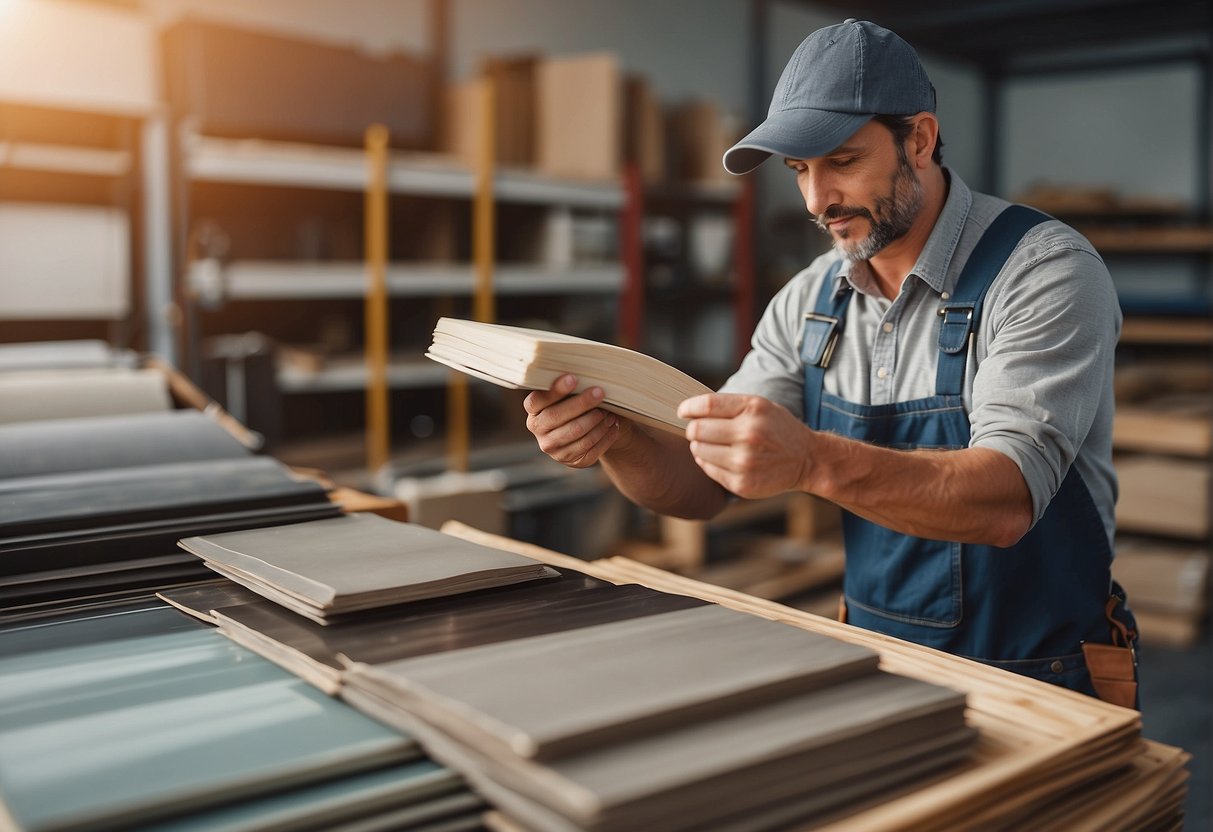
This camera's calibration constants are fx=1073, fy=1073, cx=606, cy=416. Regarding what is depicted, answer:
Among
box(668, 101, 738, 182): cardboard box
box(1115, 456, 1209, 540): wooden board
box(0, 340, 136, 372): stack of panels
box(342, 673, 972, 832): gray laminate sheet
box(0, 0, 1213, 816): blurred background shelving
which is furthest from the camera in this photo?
box(668, 101, 738, 182): cardboard box

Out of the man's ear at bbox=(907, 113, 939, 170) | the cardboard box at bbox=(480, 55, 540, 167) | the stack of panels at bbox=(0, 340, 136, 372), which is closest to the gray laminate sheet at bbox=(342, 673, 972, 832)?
the man's ear at bbox=(907, 113, 939, 170)

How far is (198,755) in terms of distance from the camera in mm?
854

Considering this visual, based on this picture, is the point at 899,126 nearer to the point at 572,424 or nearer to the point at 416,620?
the point at 572,424

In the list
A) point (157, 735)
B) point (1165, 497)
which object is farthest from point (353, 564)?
point (1165, 497)

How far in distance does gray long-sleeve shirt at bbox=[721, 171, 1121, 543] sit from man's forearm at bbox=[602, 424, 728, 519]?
0.69 ft

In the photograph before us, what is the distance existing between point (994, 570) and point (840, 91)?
764 mm

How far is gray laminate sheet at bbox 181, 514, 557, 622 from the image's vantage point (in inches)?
45.0

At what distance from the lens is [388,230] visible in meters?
5.33

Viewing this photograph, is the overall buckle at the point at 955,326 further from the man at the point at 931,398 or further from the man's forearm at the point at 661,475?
the man's forearm at the point at 661,475

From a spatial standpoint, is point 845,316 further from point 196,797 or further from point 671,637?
point 196,797

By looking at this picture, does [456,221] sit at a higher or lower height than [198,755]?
higher

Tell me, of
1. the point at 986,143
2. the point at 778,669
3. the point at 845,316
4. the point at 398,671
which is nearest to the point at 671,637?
the point at 778,669

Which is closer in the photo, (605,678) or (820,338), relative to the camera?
(605,678)

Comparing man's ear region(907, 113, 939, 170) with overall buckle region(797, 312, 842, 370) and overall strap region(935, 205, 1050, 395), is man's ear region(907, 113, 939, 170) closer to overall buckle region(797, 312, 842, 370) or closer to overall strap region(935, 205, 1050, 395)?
overall strap region(935, 205, 1050, 395)
